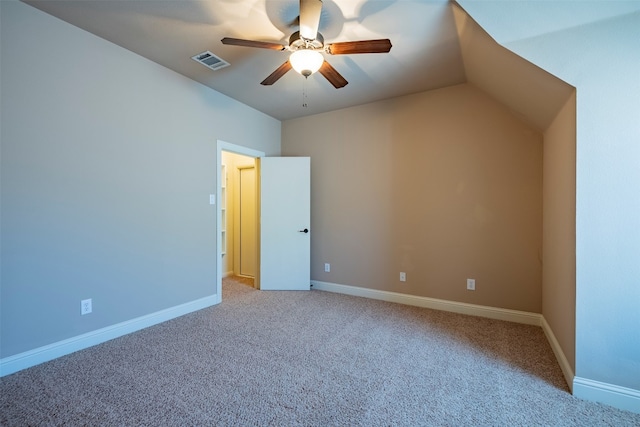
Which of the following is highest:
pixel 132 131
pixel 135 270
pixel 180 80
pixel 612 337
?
pixel 180 80

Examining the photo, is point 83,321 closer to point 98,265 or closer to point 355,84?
point 98,265

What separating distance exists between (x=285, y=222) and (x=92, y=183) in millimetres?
2314

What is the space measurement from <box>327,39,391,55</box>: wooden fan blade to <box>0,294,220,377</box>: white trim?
9.70 feet

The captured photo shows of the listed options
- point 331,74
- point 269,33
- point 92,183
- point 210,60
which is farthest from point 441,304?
point 92,183

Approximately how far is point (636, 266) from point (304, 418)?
2117 mm

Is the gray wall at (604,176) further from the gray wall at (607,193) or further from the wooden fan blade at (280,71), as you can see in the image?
the wooden fan blade at (280,71)

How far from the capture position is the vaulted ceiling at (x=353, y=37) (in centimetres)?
199

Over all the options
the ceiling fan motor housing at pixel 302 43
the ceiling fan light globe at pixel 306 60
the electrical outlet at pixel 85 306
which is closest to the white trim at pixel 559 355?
the ceiling fan light globe at pixel 306 60

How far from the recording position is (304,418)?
1.56 m

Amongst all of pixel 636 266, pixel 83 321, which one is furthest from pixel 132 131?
pixel 636 266

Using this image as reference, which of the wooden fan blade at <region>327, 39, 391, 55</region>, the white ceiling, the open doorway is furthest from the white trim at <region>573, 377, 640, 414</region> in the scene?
the open doorway

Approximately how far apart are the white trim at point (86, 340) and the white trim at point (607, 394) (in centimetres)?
343

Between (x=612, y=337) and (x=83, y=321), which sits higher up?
(x=612, y=337)

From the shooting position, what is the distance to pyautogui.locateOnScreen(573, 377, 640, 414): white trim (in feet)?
5.41
